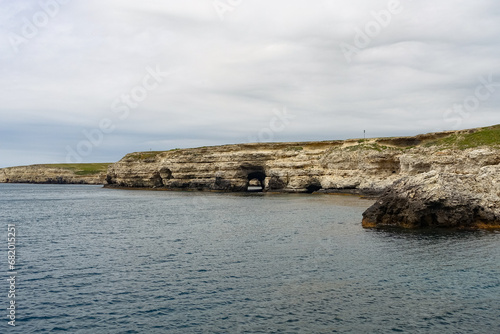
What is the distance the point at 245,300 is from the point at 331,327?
4152mm

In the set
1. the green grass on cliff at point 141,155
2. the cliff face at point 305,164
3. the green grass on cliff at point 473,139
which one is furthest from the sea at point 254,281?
the green grass on cliff at point 141,155

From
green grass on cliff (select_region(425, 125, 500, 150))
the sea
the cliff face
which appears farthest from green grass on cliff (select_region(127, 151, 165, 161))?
the sea

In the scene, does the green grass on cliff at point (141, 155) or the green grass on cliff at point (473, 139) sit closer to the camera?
the green grass on cliff at point (473, 139)

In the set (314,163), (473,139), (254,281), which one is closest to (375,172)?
(314,163)

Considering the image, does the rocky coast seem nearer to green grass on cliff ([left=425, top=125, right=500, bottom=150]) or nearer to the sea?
green grass on cliff ([left=425, top=125, right=500, bottom=150])

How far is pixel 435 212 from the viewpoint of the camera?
3403 centimetres

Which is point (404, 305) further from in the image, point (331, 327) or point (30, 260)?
A: point (30, 260)

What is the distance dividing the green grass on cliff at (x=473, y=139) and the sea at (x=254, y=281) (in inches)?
1424

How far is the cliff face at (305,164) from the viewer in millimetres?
67250

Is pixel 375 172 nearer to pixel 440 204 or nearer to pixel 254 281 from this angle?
pixel 440 204

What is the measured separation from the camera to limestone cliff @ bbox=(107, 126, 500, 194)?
6606cm

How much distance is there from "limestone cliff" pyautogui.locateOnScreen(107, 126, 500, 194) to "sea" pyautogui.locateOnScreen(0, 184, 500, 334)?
122 feet

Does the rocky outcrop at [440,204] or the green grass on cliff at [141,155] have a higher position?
the green grass on cliff at [141,155]

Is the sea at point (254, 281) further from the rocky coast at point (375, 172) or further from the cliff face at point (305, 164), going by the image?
the cliff face at point (305, 164)
